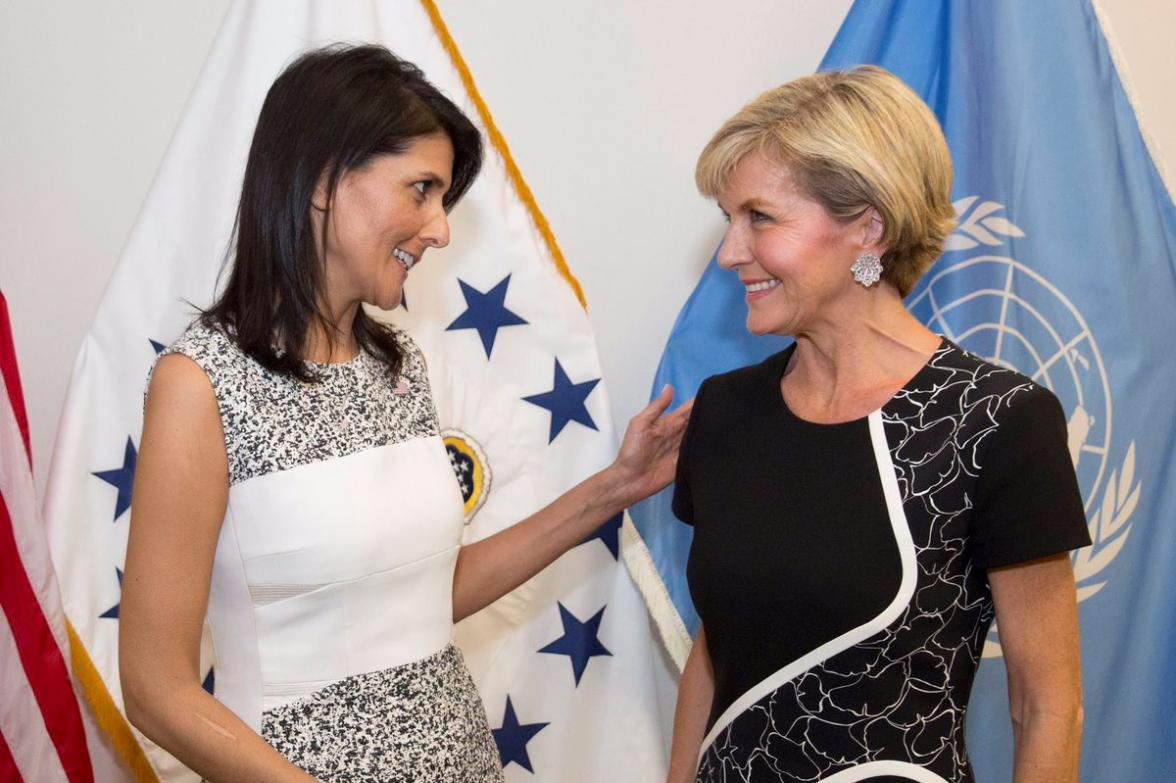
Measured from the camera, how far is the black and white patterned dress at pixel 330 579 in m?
1.31

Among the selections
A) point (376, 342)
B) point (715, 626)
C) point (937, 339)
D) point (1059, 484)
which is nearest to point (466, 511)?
point (376, 342)

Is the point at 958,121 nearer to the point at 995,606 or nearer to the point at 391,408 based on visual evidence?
the point at 995,606

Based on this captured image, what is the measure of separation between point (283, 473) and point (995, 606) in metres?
0.82

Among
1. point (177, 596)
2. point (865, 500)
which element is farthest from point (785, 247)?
point (177, 596)

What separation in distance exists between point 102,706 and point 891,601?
4.20ft

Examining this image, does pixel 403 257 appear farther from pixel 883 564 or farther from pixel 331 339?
pixel 883 564

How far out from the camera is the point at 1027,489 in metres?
1.23

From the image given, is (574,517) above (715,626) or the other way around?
above

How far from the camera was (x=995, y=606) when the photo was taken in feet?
4.21

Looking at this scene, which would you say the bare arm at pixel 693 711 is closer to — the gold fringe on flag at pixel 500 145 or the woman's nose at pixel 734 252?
the woman's nose at pixel 734 252

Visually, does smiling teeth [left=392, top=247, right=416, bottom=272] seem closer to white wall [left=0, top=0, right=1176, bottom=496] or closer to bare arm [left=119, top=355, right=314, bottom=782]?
bare arm [left=119, top=355, right=314, bottom=782]

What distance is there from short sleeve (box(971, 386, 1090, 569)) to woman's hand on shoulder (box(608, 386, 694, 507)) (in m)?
0.58

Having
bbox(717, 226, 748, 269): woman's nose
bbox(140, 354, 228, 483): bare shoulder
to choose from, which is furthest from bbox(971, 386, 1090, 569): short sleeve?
bbox(140, 354, 228, 483): bare shoulder

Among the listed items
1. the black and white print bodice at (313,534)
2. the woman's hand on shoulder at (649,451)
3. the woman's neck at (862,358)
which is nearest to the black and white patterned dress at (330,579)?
the black and white print bodice at (313,534)
